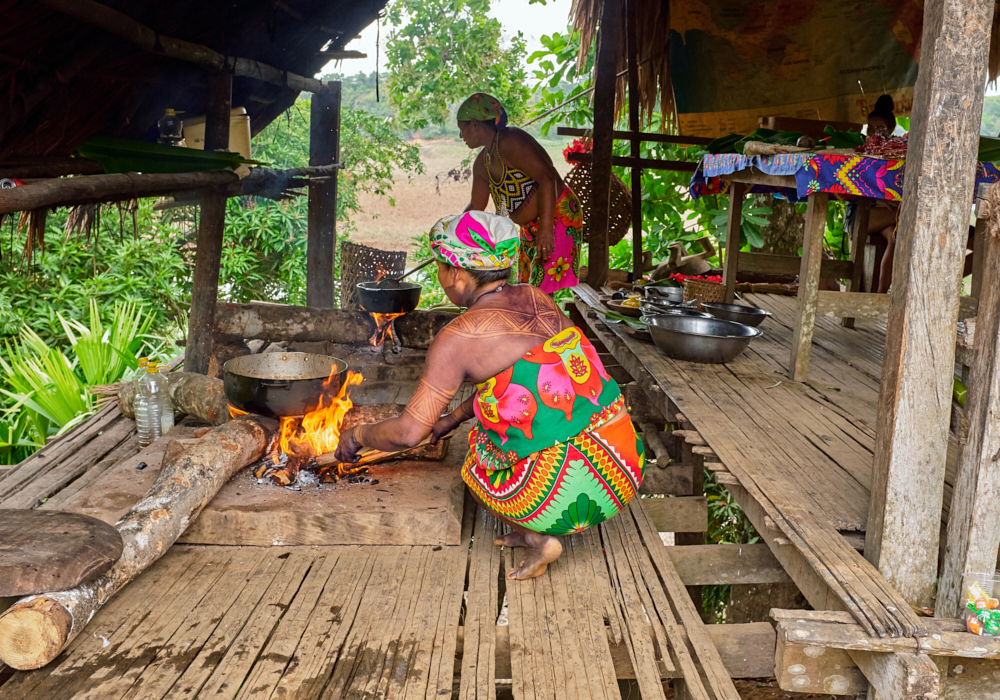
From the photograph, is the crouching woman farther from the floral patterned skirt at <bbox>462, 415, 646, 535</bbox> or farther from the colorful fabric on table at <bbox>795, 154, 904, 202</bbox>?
the colorful fabric on table at <bbox>795, 154, 904, 202</bbox>

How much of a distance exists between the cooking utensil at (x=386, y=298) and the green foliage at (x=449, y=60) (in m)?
7.89

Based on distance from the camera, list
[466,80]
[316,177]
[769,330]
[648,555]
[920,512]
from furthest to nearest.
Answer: [466,80] → [316,177] → [769,330] → [648,555] → [920,512]

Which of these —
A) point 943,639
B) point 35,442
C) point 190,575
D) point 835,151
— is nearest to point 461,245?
point 190,575

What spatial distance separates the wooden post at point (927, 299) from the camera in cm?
193

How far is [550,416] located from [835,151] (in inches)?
81.6

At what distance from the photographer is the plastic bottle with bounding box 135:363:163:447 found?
4074 mm

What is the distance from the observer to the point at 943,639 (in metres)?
1.92

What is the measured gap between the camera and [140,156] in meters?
4.14

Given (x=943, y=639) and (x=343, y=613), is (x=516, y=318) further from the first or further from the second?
(x=943, y=639)

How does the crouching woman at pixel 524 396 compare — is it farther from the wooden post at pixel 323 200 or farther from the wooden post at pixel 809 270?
the wooden post at pixel 323 200

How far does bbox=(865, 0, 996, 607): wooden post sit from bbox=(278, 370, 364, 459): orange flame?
2.13m

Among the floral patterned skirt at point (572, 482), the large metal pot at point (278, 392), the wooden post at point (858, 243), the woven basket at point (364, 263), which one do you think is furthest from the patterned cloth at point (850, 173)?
the woven basket at point (364, 263)

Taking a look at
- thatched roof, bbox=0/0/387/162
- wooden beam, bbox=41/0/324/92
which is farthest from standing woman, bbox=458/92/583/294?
thatched roof, bbox=0/0/387/162

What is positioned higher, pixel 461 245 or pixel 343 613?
pixel 461 245
